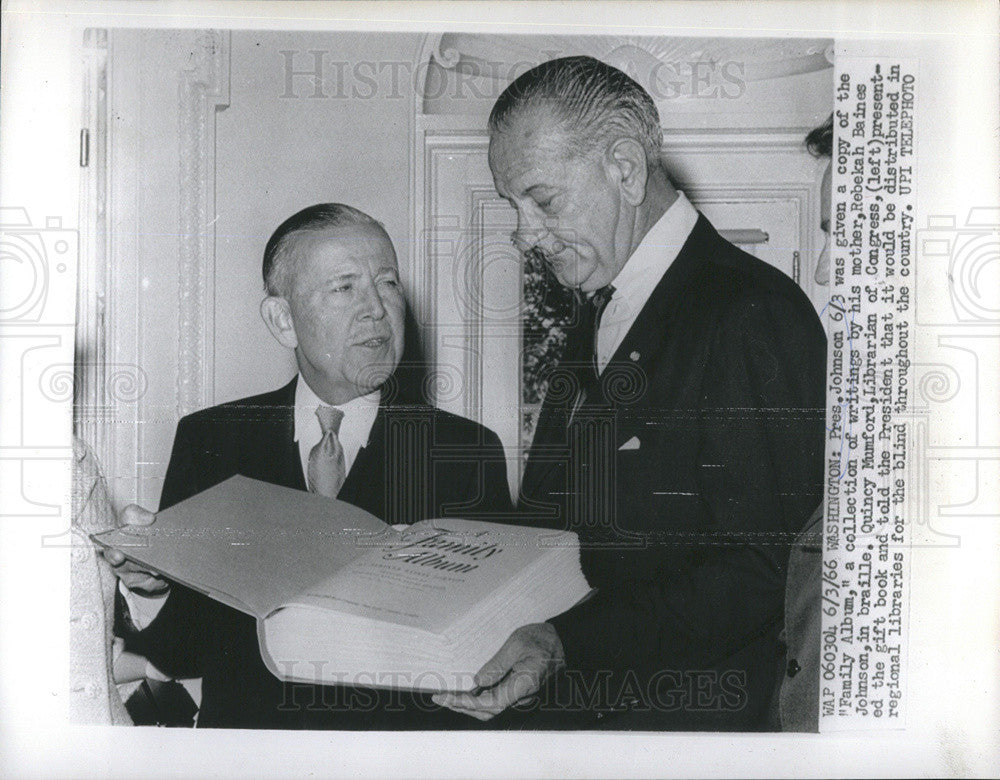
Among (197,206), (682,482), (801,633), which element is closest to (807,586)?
(801,633)

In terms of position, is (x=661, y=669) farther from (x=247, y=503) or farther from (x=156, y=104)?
(x=156, y=104)

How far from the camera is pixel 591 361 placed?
3.45 ft

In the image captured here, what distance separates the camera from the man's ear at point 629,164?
105 centimetres

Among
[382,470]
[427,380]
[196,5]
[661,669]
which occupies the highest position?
[196,5]

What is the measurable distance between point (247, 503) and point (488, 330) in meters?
0.37

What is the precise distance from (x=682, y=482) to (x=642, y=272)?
0.87ft

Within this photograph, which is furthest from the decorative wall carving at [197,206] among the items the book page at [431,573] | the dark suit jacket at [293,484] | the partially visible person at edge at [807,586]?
the partially visible person at edge at [807,586]

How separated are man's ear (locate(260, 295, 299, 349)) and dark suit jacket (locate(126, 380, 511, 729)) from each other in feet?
0.19

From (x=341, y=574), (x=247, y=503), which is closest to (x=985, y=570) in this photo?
(x=341, y=574)

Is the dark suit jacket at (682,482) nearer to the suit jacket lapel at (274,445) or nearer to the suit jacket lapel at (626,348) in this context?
the suit jacket lapel at (626,348)

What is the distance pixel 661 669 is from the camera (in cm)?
106

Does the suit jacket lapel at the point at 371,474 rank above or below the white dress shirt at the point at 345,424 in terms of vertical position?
below

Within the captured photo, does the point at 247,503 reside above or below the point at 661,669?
above

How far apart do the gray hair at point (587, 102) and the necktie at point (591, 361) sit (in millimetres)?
188
